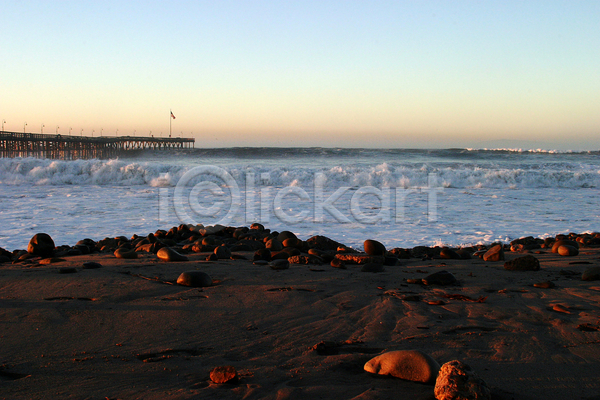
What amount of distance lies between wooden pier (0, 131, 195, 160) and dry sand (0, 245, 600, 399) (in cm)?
3822

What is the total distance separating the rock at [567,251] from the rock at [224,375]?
523 centimetres

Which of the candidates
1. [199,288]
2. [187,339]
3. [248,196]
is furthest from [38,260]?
[248,196]

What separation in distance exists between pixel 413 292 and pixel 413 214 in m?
6.96

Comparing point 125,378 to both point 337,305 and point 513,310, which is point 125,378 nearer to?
point 337,305

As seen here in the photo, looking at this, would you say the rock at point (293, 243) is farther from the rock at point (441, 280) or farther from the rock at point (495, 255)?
the rock at point (495, 255)

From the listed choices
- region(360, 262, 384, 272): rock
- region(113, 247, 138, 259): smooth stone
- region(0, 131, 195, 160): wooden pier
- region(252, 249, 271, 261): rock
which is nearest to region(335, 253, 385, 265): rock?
region(360, 262, 384, 272): rock

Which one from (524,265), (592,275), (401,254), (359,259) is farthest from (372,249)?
(592,275)

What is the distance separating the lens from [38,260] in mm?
5078

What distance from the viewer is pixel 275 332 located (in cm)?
284

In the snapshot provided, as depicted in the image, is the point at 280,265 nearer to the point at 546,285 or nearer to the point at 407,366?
the point at 546,285

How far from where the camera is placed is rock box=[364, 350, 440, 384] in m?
2.06

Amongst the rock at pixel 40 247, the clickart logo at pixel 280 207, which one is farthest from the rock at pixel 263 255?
the clickart logo at pixel 280 207

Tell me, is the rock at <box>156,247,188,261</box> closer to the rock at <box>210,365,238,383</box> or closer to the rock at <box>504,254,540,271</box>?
the rock at <box>210,365,238,383</box>

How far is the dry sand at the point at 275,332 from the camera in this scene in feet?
6.73
